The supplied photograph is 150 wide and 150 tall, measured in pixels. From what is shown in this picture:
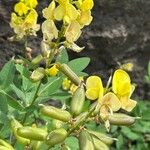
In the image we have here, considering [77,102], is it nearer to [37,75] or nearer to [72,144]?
[37,75]

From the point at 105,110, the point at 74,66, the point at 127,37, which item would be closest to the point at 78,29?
the point at 105,110

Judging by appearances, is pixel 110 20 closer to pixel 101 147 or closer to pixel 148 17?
pixel 148 17

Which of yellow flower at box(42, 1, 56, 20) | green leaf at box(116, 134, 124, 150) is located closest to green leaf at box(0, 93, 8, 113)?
yellow flower at box(42, 1, 56, 20)

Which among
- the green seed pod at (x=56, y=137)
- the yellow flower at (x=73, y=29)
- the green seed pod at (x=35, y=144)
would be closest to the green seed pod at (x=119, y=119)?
the green seed pod at (x=56, y=137)

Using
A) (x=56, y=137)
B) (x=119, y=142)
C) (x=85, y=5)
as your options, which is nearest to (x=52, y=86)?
(x=85, y=5)

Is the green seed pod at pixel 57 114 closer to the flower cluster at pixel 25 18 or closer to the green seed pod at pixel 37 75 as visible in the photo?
the green seed pod at pixel 37 75

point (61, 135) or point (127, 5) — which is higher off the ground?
point (61, 135)
